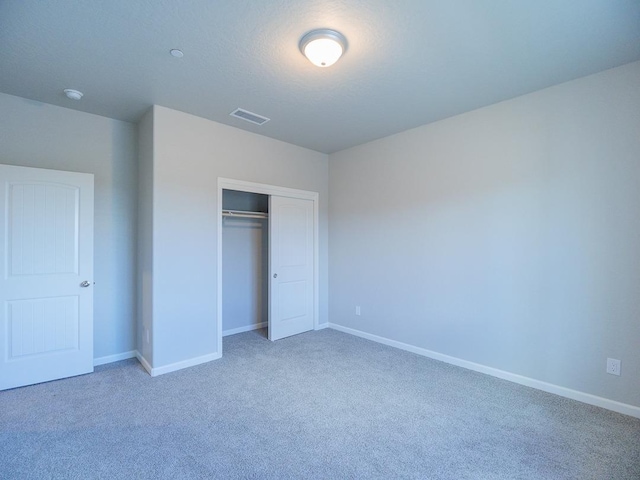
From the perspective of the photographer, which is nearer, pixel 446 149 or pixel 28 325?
pixel 28 325

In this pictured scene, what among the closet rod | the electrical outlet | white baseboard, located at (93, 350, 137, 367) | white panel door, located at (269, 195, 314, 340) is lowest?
white baseboard, located at (93, 350, 137, 367)

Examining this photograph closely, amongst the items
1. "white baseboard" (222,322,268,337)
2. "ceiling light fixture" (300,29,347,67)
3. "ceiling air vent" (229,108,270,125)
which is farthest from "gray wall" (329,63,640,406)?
"ceiling light fixture" (300,29,347,67)

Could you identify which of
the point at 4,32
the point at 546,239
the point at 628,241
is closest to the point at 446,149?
the point at 546,239

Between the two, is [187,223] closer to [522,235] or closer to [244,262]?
[244,262]

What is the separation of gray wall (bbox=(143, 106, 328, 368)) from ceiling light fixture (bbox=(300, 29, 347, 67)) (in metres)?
1.78

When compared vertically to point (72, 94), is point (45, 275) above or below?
below

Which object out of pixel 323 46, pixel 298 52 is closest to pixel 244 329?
pixel 298 52

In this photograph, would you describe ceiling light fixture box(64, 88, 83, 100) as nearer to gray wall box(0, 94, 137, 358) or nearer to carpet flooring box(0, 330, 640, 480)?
gray wall box(0, 94, 137, 358)

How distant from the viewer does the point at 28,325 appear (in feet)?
9.50

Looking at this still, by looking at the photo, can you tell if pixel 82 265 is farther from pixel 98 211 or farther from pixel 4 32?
pixel 4 32

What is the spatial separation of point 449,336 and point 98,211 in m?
4.15

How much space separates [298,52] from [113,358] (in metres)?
3.70

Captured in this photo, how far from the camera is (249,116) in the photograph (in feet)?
11.3

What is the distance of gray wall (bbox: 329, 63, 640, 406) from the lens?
2439 millimetres
